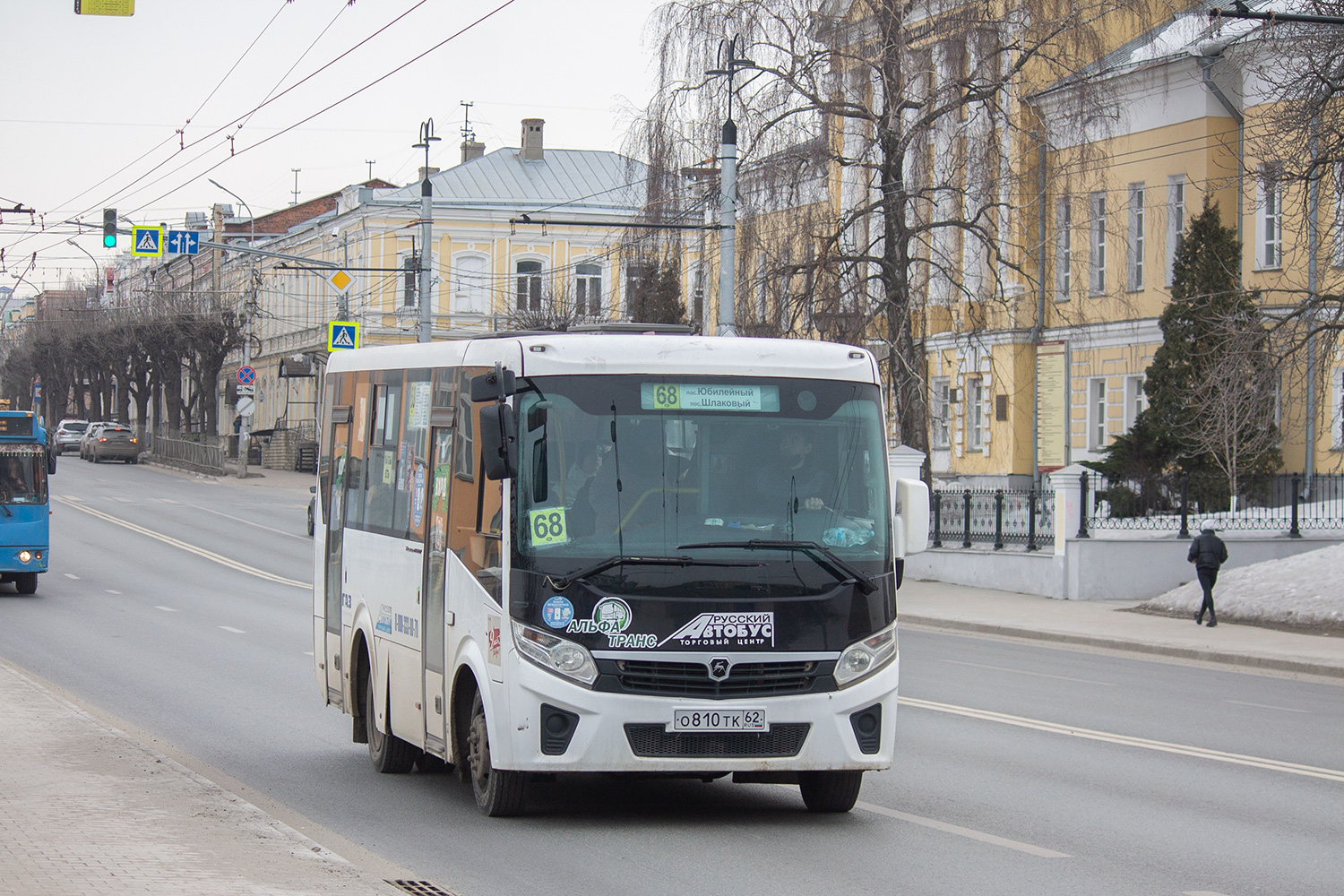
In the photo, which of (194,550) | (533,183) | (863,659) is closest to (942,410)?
(194,550)

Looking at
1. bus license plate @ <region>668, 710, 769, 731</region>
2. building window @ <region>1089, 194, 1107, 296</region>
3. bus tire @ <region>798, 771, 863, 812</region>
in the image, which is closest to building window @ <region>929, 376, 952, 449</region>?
building window @ <region>1089, 194, 1107, 296</region>

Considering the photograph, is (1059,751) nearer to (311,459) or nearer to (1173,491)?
(1173,491)

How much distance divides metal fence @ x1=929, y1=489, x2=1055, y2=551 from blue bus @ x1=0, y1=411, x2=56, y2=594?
14894 millimetres

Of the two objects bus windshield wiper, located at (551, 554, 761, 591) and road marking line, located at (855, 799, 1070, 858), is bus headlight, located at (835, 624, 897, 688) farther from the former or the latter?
road marking line, located at (855, 799, 1070, 858)

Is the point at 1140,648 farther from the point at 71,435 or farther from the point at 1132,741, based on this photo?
the point at 71,435

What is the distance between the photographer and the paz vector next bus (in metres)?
8.60

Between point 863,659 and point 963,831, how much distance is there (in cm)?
107

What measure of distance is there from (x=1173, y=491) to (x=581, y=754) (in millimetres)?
21928

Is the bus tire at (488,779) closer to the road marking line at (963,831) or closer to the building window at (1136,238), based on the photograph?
the road marking line at (963,831)

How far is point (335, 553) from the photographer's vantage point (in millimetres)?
12188

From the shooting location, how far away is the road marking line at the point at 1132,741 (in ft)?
37.6

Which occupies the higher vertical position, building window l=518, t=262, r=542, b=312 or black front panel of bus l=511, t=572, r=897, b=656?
building window l=518, t=262, r=542, b=312

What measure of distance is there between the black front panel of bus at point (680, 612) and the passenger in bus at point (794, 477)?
395 mm

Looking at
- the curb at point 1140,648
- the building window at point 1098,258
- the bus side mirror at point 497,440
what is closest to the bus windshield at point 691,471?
the bus side mirror at point 497,440
